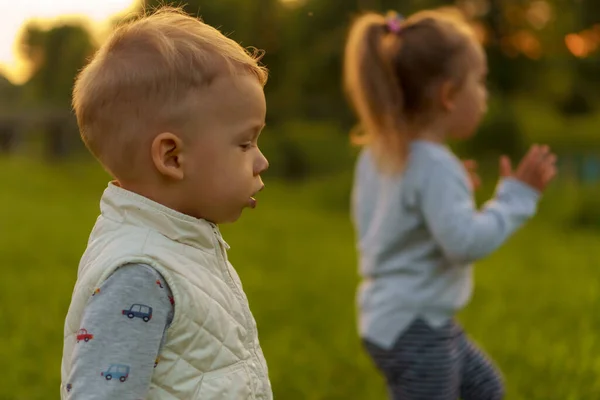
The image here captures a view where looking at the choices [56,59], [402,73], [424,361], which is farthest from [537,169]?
[56,59]

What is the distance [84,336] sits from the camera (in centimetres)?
132

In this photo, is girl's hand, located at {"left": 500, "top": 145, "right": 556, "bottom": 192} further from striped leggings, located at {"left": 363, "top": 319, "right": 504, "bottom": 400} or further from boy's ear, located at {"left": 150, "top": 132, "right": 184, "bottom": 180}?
boy's ear, located at {"left": 150, "top": 132, "right": 184, "bottom": 180}

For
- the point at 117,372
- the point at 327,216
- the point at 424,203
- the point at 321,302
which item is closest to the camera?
the point at 117,372

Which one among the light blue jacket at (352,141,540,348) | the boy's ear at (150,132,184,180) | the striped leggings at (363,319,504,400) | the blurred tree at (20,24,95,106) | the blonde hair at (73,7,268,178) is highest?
the blonde hair at (73,7,268,178)

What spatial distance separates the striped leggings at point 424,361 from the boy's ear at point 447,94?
2.33 ft

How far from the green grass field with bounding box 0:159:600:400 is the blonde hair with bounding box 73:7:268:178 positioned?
2.26 meters

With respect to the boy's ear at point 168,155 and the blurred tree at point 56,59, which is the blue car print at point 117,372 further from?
the blurred tree at point 56,59

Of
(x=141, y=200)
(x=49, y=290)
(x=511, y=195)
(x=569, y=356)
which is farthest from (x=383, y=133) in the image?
(x=49, y=290)

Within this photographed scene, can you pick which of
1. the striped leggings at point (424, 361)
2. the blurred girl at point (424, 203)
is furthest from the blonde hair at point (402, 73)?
the striped leggings at point (424, 361)

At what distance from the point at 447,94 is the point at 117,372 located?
5.66ft

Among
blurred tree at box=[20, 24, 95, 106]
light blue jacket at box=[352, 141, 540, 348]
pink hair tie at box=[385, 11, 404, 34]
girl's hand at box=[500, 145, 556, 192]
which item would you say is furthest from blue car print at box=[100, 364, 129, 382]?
blurred tree at box=[20, 24, 95, 106]

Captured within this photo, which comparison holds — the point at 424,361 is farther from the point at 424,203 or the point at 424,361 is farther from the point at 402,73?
the point at 402,73

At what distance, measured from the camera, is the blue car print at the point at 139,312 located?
133 centimetres

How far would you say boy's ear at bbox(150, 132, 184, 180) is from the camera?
4.58 feet
